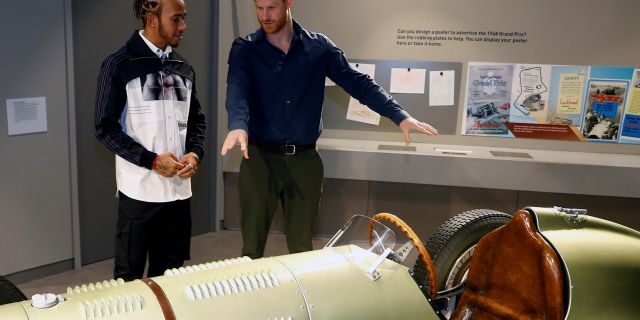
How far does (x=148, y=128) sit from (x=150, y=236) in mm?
527

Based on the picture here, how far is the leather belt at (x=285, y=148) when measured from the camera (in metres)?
3.16

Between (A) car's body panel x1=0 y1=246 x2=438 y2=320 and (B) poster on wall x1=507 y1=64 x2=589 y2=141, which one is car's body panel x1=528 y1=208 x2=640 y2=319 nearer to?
(A) car's body panel x1=0 y1=246 x2=438 y2=320

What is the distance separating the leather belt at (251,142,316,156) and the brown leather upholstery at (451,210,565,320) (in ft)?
4.14

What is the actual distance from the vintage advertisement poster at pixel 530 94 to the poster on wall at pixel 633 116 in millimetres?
604

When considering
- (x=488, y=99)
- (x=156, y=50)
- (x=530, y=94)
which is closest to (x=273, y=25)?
(x=156, y=50)

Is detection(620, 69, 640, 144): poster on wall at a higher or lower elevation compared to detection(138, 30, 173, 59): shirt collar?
lower

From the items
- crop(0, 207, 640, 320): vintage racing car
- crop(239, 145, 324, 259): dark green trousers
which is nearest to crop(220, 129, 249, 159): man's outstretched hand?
crop(239, 145, 324, 259): dark green trousers

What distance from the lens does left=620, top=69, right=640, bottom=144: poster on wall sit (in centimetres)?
446

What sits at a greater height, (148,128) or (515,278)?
(148,128)

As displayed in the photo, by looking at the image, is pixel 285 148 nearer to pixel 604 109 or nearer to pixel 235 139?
pixel 235 139

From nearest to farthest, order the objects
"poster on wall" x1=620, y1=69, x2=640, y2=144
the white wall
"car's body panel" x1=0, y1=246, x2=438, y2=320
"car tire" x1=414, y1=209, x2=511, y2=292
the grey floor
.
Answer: "car's body panel" x1=0, y1=246, x2=438, y2=320, "car tire" x1=414, y1=209, x2=511, y2=292, the white wall, the grey floor, "poster on wall" x1=620, y1=69, x2=640, y2=144

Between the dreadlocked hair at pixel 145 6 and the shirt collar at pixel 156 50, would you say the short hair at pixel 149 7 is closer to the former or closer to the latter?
the dreadlocked hair at pixel 145 6

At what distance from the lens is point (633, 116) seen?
452 centimetres

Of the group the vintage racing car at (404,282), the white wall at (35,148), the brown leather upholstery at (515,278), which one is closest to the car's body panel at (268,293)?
the vintage racing car at (404,282)
